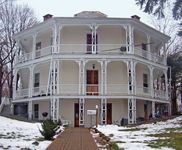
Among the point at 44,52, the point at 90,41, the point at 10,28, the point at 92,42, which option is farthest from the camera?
the point at 10,28

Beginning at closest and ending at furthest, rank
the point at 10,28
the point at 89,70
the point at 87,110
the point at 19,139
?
the point at 19,139 < the point at 87,110 < the point at 89,70 < the point at 10,28

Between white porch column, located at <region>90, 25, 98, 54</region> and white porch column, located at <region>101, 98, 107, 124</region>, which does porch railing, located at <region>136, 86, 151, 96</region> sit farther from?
white porch column, located at <region>90, 25, 98, 54</region>

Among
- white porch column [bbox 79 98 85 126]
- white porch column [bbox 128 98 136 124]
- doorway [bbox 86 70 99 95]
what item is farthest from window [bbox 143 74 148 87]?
white porch column [bbox 79 98 85 126]

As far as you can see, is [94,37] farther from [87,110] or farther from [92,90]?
[87,110]

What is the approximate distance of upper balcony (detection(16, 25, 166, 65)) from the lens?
31.4m

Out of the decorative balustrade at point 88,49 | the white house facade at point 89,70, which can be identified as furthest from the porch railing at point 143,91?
the decorative balustrade at point 88,49

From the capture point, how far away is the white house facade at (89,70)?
99.7 feet

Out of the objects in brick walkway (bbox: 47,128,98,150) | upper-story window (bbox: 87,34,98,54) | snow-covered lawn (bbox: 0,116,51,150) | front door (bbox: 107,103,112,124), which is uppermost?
upper-story window (bbox: 87,34,98,54)

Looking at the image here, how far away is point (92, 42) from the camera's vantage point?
30.7 meters

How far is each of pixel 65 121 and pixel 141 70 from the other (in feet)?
30.7

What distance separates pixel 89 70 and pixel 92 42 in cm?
292

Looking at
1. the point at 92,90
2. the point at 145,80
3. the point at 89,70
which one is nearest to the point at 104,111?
the point at 92,90

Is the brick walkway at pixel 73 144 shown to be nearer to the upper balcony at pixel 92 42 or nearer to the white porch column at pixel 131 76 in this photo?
the white porch column at pixel 131 76

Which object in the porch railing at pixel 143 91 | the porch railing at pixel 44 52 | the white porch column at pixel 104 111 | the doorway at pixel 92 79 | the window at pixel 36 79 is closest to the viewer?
the white porch column at pixel 104 111
